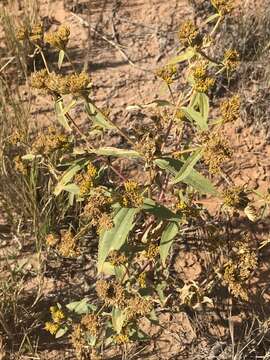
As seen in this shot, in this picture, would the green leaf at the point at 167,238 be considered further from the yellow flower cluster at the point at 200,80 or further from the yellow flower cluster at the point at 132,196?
the yellow flower cluster at the point at 200,80

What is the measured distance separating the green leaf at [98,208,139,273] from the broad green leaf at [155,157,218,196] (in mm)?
177

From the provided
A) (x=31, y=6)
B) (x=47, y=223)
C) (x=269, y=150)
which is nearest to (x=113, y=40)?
(x=31, y=6)

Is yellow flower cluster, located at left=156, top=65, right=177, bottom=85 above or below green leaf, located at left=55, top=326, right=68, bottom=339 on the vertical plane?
above

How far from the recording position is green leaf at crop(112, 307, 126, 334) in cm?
182

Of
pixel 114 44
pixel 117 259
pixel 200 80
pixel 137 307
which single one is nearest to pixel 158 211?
pixel 117 259

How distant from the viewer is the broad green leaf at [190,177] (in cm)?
173

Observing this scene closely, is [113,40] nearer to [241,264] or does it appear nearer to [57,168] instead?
[57,168]

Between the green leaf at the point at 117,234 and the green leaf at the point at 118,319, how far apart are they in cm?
25

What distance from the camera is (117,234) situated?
5.41 feet

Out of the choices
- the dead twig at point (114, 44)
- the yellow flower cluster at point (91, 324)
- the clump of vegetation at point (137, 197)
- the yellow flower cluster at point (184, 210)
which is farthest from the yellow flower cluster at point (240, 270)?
the dead twig at point (114, 44)

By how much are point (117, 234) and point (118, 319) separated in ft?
1.17

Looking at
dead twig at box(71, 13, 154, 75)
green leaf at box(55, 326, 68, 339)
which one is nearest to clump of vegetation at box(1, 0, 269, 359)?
green leaf at box(55, 326, 68, 339)

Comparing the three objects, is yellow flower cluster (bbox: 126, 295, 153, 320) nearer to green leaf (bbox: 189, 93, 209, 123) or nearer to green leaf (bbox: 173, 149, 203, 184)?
green leaf (bbox: 173, 149, 203, 184)

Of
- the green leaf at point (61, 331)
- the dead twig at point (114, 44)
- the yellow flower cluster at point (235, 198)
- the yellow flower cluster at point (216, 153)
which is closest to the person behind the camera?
the yellow flower cluster at point (216, 153)
